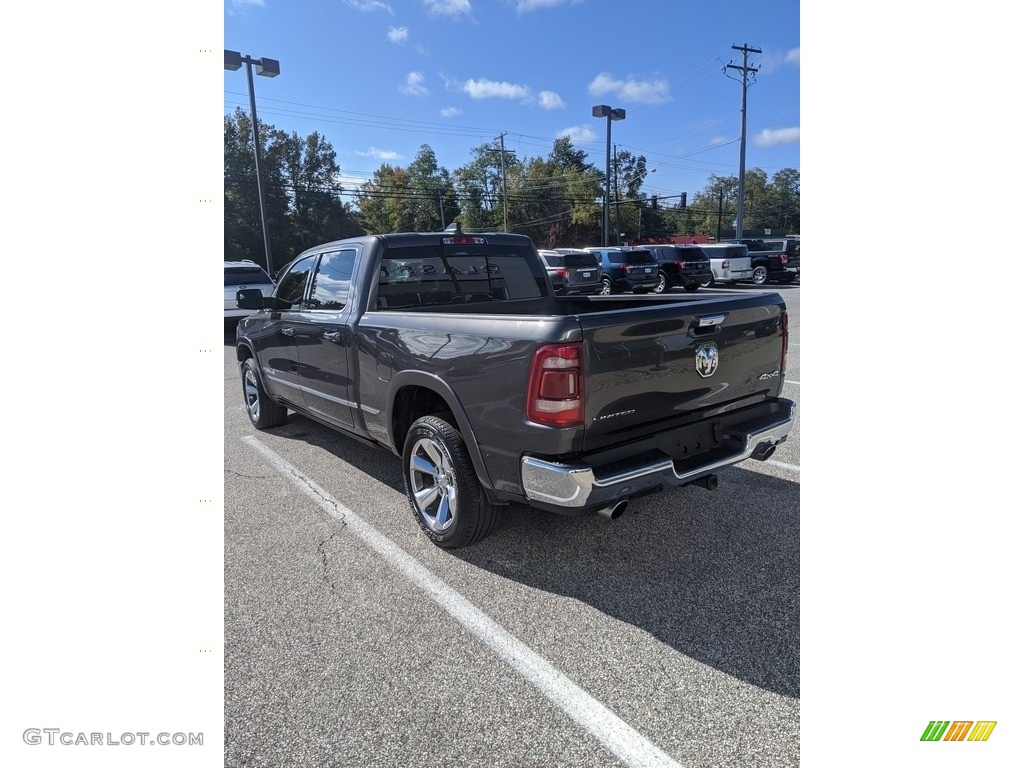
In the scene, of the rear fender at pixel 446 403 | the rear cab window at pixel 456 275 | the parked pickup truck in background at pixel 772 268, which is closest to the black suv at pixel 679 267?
the parked pickup truck in background at pixel 772 268

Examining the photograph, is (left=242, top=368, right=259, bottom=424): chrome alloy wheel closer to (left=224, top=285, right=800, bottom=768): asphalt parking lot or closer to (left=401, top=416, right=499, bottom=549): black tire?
(left=224, top=285, right=800, bottom=768): asphalt parking lot

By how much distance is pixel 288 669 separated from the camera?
8.45 feet

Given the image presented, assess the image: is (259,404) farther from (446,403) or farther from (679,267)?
(679,267)

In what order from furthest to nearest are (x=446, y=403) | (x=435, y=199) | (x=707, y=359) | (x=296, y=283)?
(x=435, y=199)
(x=296, y=283)
(x=446, y=403)
(x=707, y=359)

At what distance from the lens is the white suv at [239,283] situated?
14211 millimetres

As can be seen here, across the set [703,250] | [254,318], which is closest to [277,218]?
[703,250]

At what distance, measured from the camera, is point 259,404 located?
6215mm

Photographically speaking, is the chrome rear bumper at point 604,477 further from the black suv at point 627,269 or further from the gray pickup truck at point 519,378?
the black suv at point 627,269

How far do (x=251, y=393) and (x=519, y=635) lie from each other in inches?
185

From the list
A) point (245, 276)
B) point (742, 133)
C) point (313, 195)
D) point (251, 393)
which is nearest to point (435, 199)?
point (313, 195)

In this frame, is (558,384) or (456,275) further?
(456,275)

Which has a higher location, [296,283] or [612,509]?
[296,283]
